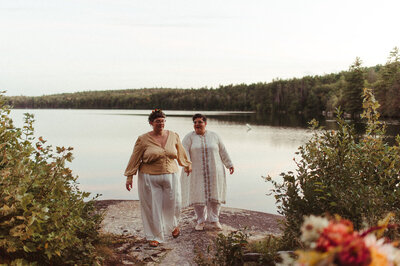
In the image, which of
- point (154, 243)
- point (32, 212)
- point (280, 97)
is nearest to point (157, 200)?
point (154, 243)

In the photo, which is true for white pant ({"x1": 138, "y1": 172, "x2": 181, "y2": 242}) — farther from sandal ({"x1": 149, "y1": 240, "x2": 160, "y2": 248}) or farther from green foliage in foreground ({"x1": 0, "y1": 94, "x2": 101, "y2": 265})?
green foliage in foreground ({"x1": 0, "y1": 94, "x2": 101, "y2": 265})

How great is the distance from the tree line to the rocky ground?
5435 cm

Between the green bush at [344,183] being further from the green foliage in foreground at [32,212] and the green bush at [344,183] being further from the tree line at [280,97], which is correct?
the tree line at [280,97]

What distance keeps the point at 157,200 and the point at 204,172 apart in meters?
1.23

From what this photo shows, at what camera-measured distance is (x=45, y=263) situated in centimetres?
378

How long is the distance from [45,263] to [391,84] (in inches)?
2661

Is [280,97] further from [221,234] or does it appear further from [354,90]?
[221,234]

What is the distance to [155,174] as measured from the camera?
18.6 feet

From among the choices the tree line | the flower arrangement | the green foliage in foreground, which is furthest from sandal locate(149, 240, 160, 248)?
the tree line

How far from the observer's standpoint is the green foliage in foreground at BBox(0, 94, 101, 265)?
3195mm

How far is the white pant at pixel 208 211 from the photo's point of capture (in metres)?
6.70

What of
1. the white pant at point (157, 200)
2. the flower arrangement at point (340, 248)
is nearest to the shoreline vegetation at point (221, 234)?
the white pant at point (157, 200)

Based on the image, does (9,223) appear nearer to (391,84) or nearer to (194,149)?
(194,149)

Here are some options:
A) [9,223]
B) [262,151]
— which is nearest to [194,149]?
[9,223]
